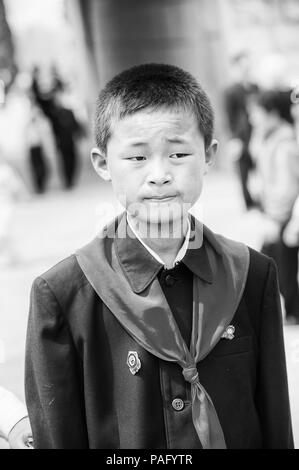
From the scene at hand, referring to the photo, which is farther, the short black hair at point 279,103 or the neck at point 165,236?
the short black hair at point 279,103

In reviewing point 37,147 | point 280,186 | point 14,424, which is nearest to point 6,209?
point 37,147

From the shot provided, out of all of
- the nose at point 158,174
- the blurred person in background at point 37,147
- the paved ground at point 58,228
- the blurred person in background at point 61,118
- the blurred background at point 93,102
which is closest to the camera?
the nose at point 158,174

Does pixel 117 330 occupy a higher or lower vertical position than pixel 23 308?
higher

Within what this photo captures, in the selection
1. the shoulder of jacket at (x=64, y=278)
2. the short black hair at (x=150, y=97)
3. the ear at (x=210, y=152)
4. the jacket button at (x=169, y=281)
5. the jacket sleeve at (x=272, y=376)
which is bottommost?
the jacket sleeve at (x=272, y=376)

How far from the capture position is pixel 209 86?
3.74 meters

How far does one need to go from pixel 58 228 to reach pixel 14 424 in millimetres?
2089

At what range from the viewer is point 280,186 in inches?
121

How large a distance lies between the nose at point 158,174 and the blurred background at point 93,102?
1719 mm

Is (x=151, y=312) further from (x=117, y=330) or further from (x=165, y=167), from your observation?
(x=165, y=167)

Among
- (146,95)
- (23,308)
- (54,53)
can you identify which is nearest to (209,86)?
(54,53)

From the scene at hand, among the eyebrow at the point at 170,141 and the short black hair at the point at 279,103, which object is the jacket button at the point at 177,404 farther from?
the short black hair at the point at 279,103

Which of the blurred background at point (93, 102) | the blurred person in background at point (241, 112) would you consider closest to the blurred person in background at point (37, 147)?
the blurred background at point (93, 102)

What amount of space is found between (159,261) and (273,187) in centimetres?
191

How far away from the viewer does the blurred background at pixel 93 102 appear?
3.14 metres
